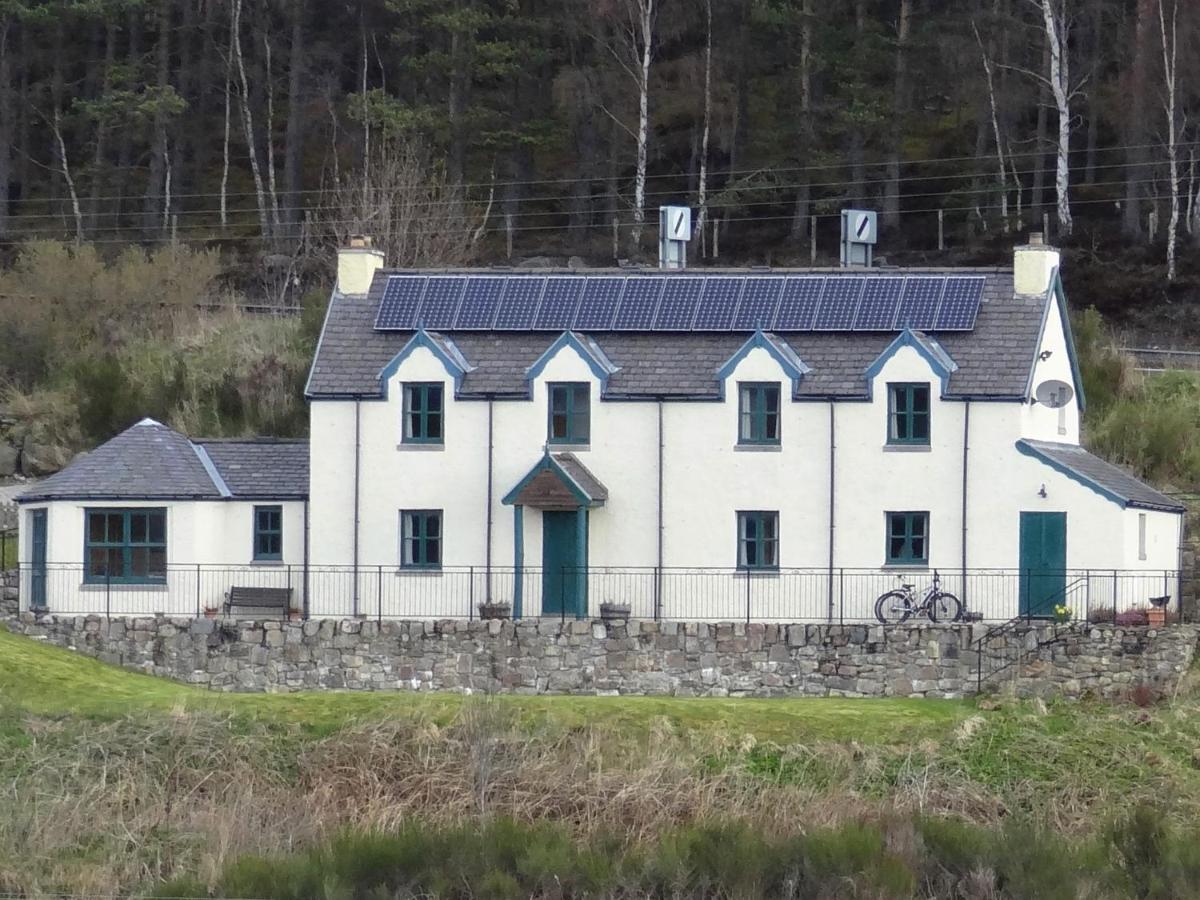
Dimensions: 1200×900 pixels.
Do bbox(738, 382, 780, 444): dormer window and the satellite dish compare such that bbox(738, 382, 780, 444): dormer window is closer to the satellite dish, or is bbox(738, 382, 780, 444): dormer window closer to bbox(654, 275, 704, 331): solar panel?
bbox(654, 275, 704, 331): solar panel

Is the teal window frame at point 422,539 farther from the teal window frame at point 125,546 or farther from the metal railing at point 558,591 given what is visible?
the teal window frame at point 125,546

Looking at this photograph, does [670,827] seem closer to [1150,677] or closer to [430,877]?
[430,877]

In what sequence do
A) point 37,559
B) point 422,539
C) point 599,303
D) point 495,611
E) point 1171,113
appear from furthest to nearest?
point 1171,113 < point 599,303 < point 422,539 < point 37,559 < point 495,611

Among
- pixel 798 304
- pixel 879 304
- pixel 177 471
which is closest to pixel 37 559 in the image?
pixel 177 471

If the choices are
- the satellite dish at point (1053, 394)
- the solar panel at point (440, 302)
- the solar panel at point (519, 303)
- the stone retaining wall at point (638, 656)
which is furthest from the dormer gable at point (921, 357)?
the solar panel at point (440, 302)

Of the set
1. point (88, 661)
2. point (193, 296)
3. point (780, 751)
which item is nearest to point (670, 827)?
point (780, 751)

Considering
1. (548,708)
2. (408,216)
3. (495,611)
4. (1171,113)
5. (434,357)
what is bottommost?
(548,708)

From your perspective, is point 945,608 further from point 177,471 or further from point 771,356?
point 177,471

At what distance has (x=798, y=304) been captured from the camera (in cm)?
4725

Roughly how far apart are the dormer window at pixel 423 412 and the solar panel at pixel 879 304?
7.97m

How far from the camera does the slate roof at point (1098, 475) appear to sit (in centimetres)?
4394

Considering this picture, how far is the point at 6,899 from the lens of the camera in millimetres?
31078

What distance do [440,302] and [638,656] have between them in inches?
365

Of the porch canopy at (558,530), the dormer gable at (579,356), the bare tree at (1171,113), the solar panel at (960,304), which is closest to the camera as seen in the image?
the porch canopy at (558,530)
